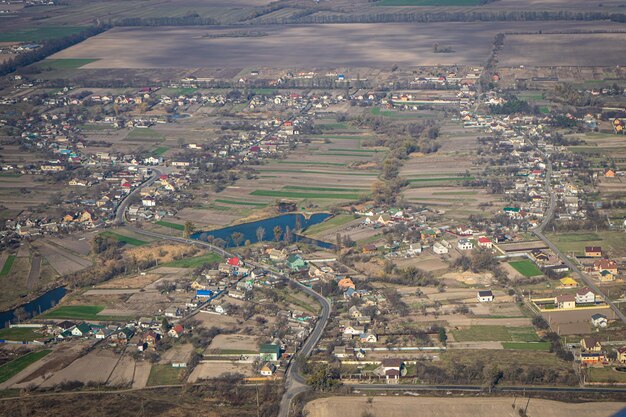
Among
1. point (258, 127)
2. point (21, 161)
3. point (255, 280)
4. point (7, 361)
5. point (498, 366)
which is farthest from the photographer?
point (258, 127)

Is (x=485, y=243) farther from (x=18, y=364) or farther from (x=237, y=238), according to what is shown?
(x=18, y=364)

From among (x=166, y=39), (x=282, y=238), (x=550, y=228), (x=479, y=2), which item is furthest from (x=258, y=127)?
(x=479, y=2)

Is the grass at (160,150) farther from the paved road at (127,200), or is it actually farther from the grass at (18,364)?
the grass at (18,364)

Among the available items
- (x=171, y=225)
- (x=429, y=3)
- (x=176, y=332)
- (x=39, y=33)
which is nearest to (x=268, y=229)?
(x=171, y=225)

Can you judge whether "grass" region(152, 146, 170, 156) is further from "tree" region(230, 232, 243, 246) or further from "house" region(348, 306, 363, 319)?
"house" region(348, 306, 363, 319)

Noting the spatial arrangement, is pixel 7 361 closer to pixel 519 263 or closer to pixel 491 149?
pixel 519 263

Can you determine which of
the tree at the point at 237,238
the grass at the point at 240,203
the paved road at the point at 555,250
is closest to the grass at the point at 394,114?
the paved road at the point at 555,250
